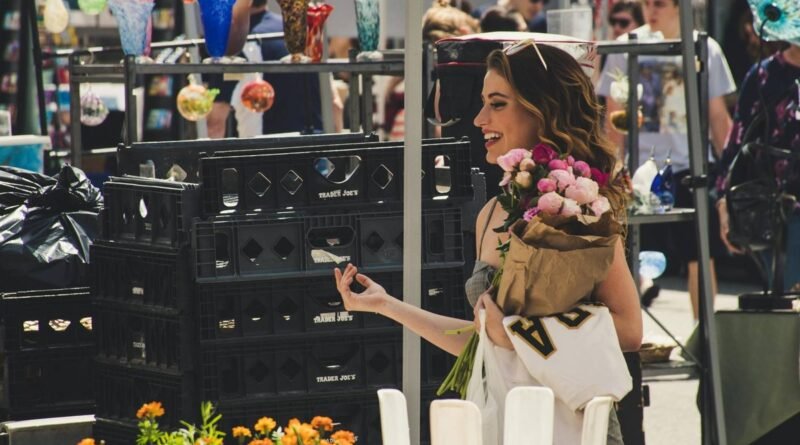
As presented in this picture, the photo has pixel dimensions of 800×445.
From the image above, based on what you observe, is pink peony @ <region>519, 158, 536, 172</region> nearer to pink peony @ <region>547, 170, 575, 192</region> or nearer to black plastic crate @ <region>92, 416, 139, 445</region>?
pink peony @ <region>547, 170, 575, 192</region>

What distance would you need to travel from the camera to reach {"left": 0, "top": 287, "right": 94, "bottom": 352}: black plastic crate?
14.8 feet

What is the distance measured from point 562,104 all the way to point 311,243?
112 cm

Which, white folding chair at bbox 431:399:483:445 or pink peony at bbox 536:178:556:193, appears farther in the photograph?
pink peony at bbox 536:178:556:193

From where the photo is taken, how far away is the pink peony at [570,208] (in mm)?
2805

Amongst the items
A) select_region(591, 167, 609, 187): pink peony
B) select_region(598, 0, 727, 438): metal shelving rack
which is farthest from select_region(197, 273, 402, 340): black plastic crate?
select_region(598, 0, 727, 438): metal shelving rack

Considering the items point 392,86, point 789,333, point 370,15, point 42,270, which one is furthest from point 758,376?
point 392,86

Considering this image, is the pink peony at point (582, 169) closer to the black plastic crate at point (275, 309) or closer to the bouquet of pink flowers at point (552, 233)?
the bouquet of pink flowers at point (552, 233)

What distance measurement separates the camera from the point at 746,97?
20.8 feet

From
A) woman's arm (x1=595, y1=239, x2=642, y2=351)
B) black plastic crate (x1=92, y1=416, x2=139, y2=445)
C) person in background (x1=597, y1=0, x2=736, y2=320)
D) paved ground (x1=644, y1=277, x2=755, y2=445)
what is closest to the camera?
woman's arm (x1=595, y1=239, x2=642, y2=351)

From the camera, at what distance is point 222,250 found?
13.0 feet

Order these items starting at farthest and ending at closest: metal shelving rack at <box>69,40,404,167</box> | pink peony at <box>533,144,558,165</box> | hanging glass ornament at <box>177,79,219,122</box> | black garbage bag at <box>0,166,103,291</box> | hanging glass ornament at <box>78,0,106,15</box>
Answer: hanging glass ornament at <box>78,0,106,15</box> → hanging glass ornament at <box>177,79,219,122</box> → metal shelving rack at <box>69,40,404,167</box> → black garbage bag at <box>0,166,103,291</box> → pink peony at <box>533,144,558,165</box>

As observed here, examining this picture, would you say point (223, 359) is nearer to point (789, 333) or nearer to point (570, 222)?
point (570, 222)

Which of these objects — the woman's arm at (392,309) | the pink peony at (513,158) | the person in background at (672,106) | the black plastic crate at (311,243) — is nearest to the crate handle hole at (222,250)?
the black plastic crate at (311,243)

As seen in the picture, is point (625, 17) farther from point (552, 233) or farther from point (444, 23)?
point (552, 233)
